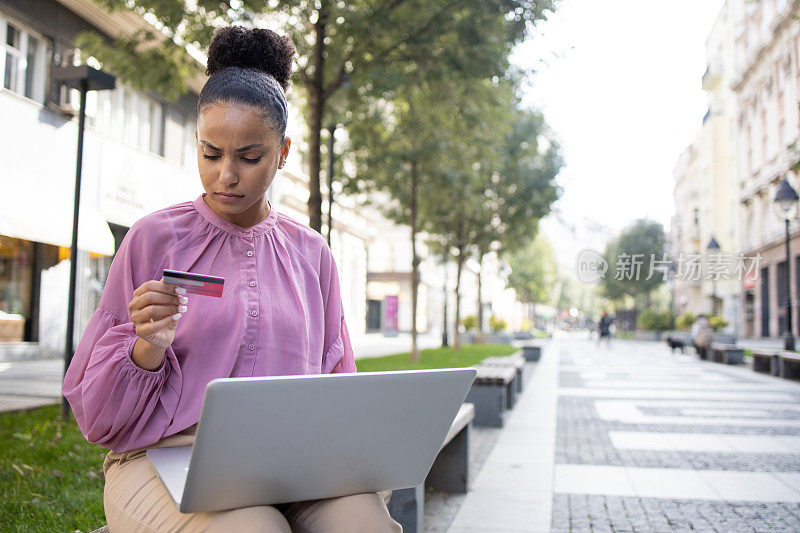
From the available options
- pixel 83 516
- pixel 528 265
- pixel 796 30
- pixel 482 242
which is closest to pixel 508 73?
pixel 83 516

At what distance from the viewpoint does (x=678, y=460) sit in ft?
19.4

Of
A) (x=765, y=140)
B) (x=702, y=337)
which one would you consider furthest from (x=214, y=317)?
(x=765, y=140)

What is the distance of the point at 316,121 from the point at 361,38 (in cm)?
120

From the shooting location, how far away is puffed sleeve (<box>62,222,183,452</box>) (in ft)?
5.68

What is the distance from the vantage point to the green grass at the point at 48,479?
332cm

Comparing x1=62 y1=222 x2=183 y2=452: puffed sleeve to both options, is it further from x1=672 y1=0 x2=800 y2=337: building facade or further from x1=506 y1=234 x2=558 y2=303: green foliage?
x1=506 y1=234 x2=558 y2=303: green foliage

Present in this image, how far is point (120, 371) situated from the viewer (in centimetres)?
172

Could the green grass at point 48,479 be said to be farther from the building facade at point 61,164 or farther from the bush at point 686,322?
the bush at point 686,322

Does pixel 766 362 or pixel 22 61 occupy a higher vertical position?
pixel 22 61

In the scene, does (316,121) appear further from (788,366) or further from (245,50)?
(788,366)

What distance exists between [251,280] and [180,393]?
37cm

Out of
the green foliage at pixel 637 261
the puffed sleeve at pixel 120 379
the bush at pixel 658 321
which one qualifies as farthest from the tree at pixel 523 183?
the green foliage at pixel 637 261

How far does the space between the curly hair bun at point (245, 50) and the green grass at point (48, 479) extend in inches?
91.9

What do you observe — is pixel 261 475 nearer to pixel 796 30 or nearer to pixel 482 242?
pixel 482 242
